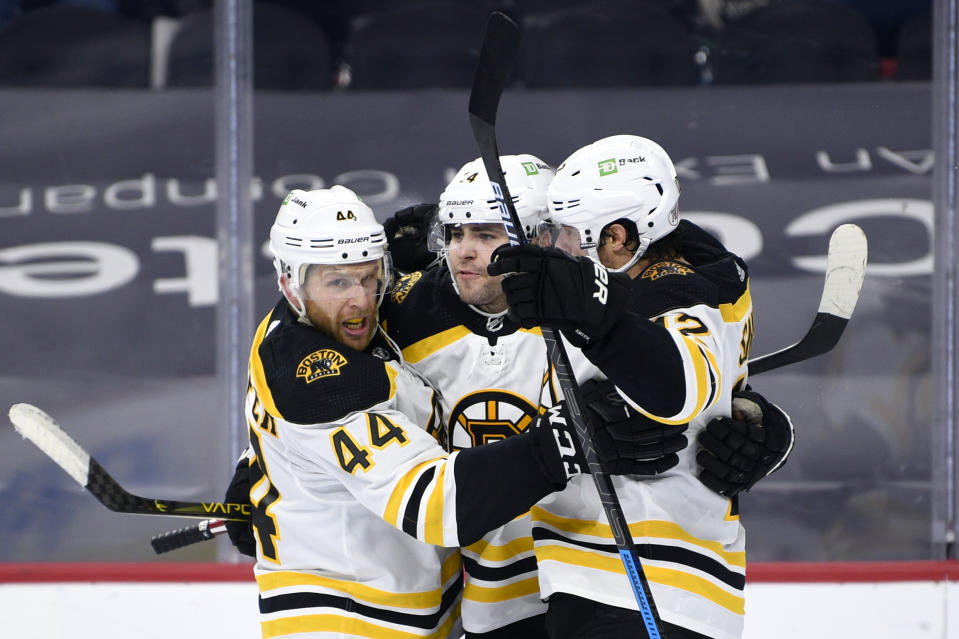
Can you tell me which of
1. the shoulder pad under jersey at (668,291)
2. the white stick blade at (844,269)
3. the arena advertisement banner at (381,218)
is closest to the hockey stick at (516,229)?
the shoulder pad under jersey at (668,291)

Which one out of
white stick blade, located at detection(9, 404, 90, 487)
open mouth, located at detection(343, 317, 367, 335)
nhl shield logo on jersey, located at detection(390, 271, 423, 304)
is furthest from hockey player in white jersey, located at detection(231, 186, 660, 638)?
white stick blade, located at detection(9, 404, 90, 487)

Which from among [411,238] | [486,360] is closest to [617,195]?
[486,360]

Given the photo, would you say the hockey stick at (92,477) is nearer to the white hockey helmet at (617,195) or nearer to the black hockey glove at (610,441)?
the black hockey glove at (610,441)

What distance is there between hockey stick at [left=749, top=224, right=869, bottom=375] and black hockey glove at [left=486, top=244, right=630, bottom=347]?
702mm

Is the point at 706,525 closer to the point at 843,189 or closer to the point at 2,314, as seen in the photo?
the point at 843,189

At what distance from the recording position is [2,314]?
3305 millimetres

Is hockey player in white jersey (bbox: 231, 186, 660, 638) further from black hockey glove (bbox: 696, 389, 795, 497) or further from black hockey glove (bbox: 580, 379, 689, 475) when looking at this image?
black hockey glove (bbox: 696, 389, 795, 497)

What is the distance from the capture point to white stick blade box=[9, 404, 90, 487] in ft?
6.15

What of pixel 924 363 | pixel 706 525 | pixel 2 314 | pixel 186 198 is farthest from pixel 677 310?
pixel 2 314

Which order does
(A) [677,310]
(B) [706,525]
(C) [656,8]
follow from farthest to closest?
(C) [656,8], (B) [706,525], (A) [677,310]

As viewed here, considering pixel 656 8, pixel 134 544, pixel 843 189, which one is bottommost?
pixel 134 544

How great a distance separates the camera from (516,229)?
1382 mm

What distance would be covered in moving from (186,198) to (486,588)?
1956 millimetres

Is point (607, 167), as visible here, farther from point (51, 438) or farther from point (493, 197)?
point (51, 438)
